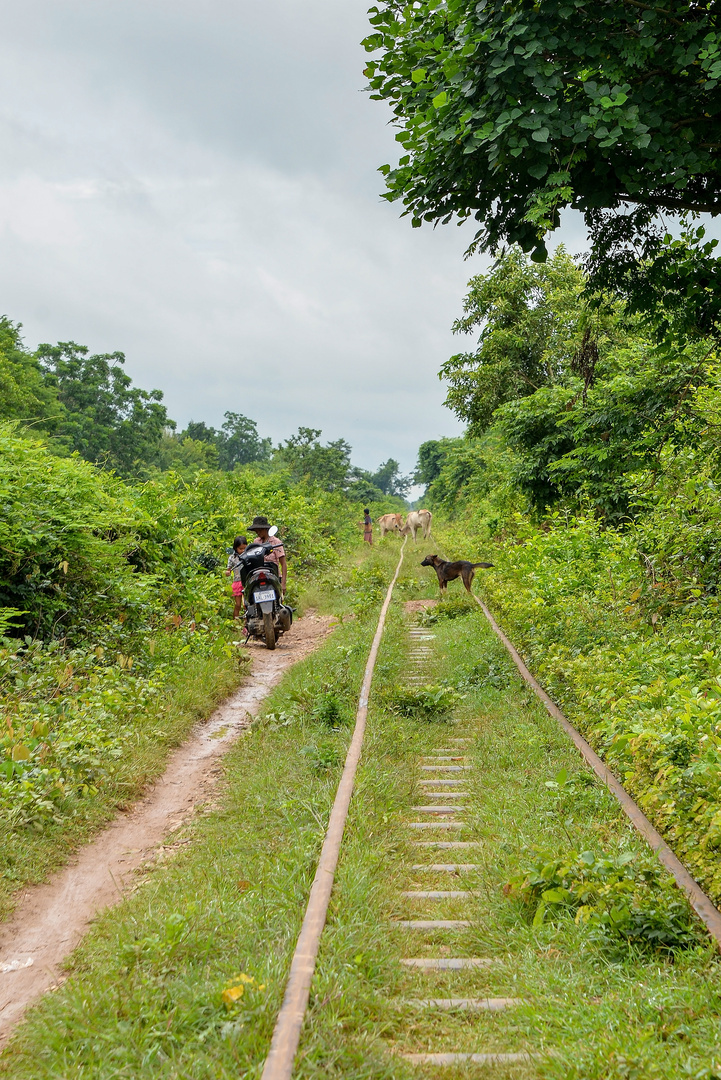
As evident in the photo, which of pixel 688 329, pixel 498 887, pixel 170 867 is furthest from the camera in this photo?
pixel 688 329

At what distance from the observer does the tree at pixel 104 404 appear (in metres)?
52.9

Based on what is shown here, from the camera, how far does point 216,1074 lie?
2.43 meters

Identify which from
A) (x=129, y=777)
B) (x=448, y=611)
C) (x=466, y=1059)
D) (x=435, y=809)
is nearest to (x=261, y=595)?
(x=448, y=611)

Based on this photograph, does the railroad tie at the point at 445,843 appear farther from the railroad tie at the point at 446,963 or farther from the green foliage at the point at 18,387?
the green foliage at the point at 18,387

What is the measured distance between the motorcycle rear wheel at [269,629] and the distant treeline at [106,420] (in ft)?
75.6

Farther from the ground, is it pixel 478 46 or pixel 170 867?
pixel 478 46

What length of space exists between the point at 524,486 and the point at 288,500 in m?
7.82

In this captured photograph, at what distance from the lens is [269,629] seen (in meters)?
11.0

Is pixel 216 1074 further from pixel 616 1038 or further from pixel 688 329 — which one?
pixel 688 329

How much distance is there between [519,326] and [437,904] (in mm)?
20901

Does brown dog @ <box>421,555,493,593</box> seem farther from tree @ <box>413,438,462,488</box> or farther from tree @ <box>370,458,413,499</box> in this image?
tree @ <box>370,458,413,499</box>

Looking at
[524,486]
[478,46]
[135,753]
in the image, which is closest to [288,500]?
[524,486]

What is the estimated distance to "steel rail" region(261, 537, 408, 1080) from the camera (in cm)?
235

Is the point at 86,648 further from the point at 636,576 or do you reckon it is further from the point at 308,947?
the point at 636,576
